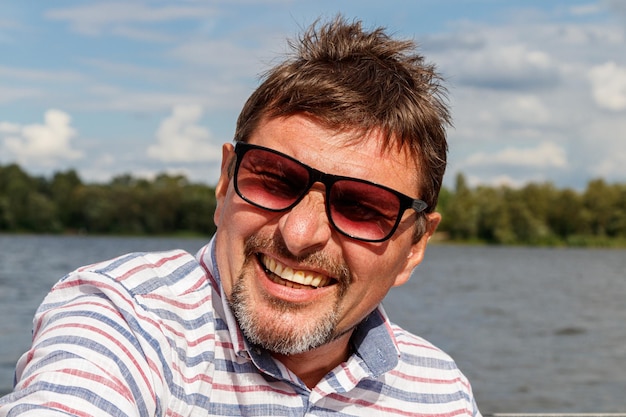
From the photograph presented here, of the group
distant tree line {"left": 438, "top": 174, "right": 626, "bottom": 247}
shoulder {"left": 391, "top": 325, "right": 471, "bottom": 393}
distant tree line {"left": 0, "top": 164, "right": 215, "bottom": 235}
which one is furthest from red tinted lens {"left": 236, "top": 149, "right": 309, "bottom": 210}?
distant tree line {"left": 438, "top": 174, "right": 626, "bottom": 247}

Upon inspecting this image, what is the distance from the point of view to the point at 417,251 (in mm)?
2316

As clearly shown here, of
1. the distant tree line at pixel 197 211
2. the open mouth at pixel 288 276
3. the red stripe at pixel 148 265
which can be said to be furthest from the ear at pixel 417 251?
the distant tree line at pixel 197 211

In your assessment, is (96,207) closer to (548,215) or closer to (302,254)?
(548,215)

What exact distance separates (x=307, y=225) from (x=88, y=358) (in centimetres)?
65

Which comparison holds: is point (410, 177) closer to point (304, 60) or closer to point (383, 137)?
point (383, 137)

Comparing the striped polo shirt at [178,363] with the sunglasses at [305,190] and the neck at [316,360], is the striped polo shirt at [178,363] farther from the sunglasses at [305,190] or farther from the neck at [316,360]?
the sunglasses at [305,190]

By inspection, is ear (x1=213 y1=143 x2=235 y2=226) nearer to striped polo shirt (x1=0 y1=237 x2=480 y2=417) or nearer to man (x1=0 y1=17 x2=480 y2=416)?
man (x1=0 y1=17 x2=480 y2=416)

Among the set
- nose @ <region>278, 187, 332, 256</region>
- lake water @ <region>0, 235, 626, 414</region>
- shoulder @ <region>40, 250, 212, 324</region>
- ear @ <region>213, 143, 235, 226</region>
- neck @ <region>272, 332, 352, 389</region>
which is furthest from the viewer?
lake water @ <region>0, 235, 626, 414</region>

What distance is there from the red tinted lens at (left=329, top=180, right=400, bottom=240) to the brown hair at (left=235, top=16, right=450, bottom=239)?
0.42ft

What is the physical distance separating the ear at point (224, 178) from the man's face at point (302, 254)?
→ 0.12 meters

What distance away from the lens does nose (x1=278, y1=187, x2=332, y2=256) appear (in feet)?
5.95

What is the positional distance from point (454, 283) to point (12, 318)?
22779 mm

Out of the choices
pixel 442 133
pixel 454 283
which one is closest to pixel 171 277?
pixel 442 133

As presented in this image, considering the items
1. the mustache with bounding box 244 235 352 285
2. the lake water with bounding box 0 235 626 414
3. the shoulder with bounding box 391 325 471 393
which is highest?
the mustache with bounding box 244 235 352 285
